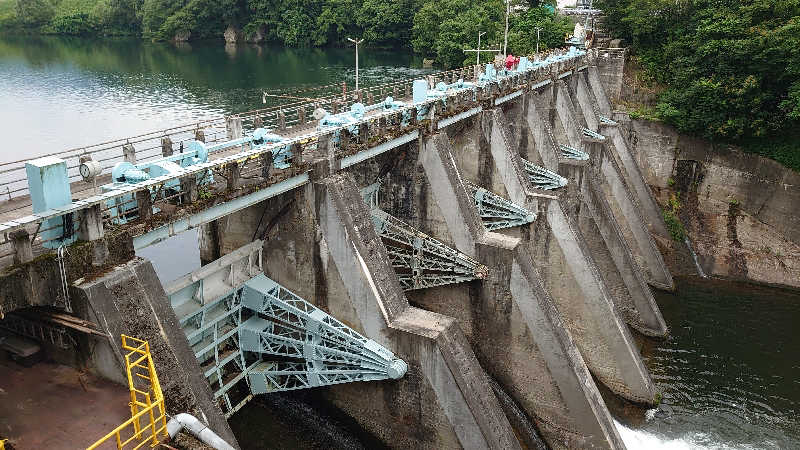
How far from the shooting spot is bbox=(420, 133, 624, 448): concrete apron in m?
18.9

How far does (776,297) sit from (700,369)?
9.87 m

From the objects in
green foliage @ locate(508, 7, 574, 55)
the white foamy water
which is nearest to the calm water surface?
the white foamy water

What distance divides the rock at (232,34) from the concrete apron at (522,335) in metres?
89.0

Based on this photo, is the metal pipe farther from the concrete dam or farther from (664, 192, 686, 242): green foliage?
(664, 192, 686, 242): green foliage

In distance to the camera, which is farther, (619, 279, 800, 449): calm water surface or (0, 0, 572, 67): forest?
(0, 0, 572, 67): forest

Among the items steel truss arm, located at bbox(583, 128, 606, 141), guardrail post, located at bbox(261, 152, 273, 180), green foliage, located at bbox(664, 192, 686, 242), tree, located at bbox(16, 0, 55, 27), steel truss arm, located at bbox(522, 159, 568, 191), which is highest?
tree, located at bbox(16, 0, 55, 27)

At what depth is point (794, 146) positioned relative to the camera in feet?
106

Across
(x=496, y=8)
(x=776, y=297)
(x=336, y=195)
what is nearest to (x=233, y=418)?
(x=336, y=195)

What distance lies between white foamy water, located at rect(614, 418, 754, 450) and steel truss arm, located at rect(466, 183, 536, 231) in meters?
8.02

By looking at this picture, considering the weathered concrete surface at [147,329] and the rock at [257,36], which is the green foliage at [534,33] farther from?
the weathered concrete surface at [147,329]

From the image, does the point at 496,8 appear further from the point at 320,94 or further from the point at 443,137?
the point at 443,137

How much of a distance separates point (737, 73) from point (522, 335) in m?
23.2

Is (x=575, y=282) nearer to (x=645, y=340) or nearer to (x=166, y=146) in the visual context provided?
(x=645, y=340)

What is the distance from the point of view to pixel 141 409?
9188mm
